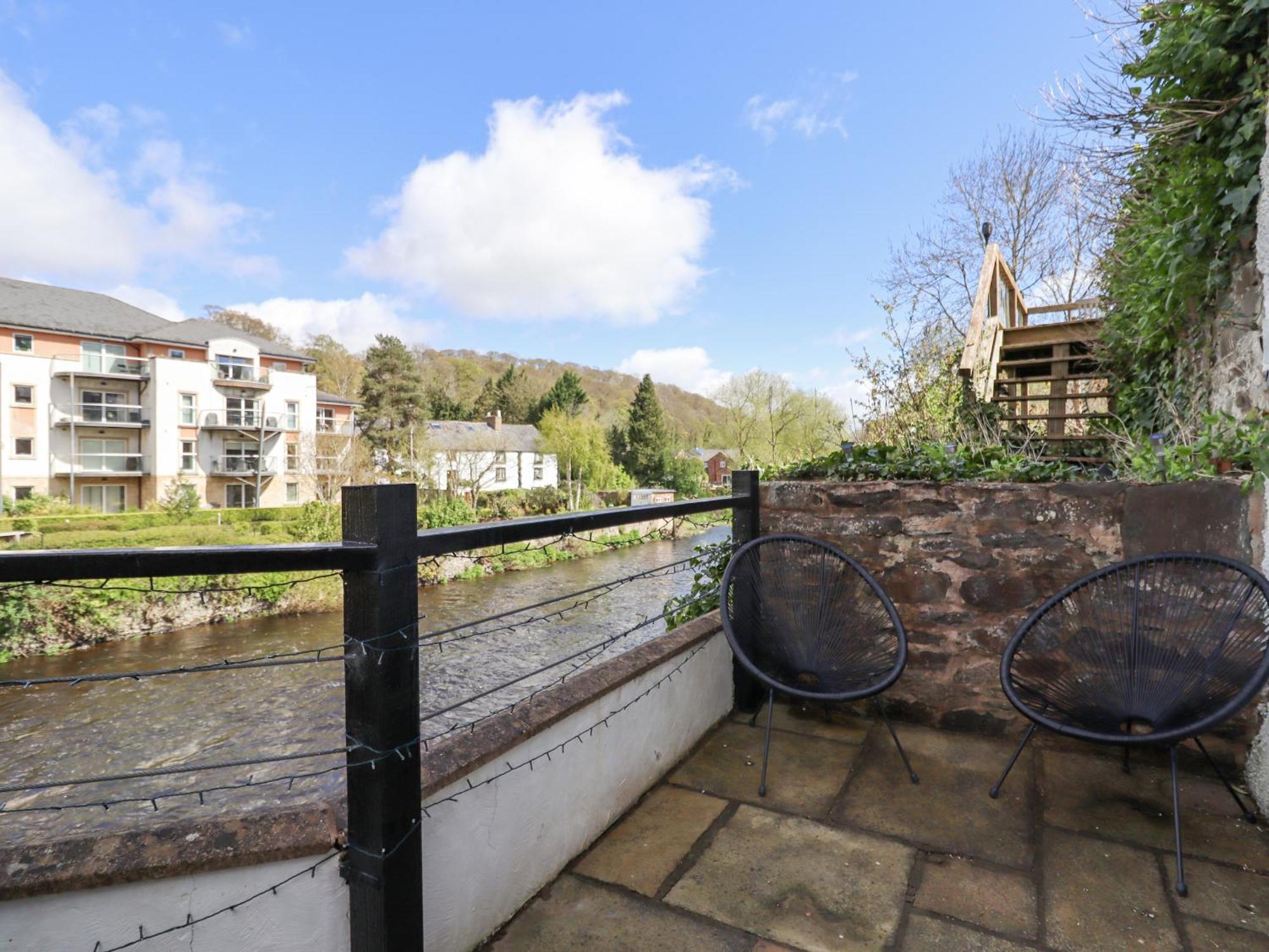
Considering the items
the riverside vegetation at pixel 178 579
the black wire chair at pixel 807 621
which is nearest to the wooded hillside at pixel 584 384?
the riverside vegetation at pixel 178 579

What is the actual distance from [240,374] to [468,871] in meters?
27.9

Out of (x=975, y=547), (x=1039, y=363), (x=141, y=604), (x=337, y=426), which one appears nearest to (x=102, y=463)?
(x=337, y=426)

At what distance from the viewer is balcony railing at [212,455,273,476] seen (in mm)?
23172

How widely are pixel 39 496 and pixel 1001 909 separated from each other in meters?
26.8

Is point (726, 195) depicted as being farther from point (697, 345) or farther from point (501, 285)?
point (501, 285)

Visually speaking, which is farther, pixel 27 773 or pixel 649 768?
pixel 27 773

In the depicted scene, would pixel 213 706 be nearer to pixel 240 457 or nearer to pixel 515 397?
pixel 240 457

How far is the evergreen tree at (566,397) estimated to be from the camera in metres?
37.9

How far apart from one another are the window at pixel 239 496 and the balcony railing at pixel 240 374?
3.77 m

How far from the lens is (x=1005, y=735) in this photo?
2184 millimetres

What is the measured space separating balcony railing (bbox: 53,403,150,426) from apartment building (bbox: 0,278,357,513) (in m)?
0.04

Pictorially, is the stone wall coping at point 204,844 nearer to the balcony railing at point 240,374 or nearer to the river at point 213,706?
the river at point 213,706

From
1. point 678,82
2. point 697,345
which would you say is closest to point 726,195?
point 678,82

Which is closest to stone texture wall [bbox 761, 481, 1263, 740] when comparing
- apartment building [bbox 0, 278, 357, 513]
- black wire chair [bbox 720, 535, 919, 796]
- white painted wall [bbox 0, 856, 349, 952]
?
black wire chair [bbox 720, 535, 919, 796]
